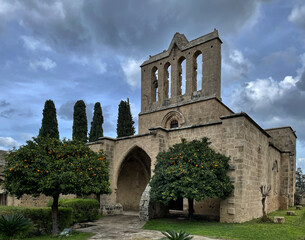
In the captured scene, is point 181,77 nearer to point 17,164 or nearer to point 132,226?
point 132,226

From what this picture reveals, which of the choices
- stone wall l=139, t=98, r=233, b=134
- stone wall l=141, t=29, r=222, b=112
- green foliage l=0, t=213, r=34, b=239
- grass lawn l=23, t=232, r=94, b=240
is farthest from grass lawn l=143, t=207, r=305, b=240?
stone wall l=141, t=29, r=222, b=112

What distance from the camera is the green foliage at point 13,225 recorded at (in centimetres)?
823

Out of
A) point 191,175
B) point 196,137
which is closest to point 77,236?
point 191,175

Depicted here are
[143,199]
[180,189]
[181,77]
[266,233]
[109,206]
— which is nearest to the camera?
[266,233]

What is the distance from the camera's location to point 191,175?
1121 centimetres

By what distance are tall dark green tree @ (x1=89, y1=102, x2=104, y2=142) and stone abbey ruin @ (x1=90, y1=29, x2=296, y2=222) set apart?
7531 mm

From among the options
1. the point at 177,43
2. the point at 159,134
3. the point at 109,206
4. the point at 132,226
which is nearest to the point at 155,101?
the point at 177,43

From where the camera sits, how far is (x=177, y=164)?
477 inches

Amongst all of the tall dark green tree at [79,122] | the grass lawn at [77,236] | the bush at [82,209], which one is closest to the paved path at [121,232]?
the grass lawn at [77,236]

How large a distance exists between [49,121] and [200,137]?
56.0 feet

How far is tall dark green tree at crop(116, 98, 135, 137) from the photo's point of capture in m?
27.5

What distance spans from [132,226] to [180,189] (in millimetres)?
3268

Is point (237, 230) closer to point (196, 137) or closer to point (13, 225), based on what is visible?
point (196, 137)

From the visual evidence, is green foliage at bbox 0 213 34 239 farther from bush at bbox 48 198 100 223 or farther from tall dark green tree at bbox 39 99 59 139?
tall dark green tree at bbox 39 99 59 139
